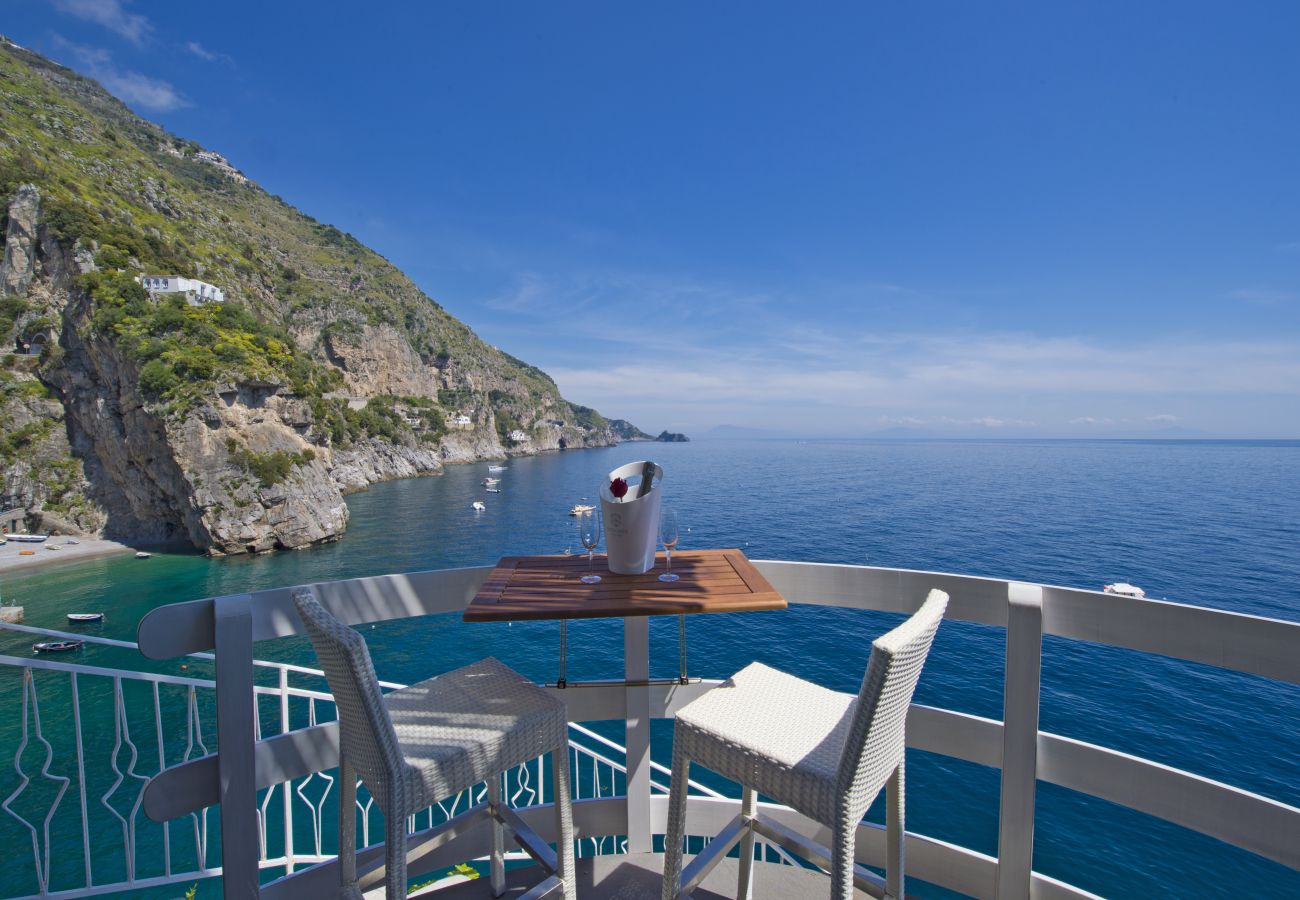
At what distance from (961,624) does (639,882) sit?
69.4ft

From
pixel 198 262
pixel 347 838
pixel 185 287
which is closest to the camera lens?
pixel 347 838

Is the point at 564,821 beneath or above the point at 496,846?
above

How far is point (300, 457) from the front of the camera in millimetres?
27016

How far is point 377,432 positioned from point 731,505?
3711 centimetres

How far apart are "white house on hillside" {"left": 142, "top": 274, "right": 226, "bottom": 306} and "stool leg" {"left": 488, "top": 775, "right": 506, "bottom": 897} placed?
119ft

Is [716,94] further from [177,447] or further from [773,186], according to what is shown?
[177,447]

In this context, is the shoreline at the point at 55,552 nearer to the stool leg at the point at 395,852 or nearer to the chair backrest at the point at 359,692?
the chair backrest at the point at 359,692

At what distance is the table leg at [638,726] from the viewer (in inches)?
71.9

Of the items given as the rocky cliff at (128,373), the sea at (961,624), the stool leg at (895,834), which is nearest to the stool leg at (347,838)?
the stool leg at (895,834)

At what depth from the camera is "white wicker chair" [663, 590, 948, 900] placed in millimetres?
1171

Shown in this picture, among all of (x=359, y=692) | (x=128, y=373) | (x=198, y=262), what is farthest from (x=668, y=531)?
(x=198, y=262)

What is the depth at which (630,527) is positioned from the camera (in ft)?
6.03

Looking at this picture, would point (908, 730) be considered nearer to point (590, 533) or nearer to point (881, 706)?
point (881, 706)

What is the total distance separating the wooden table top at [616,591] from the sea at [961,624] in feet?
9.84
